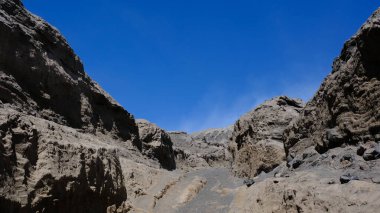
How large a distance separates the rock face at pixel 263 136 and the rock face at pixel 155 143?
13148mm

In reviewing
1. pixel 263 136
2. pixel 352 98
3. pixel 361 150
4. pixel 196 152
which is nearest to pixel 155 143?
pixel 263 136

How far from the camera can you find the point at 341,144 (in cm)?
1898

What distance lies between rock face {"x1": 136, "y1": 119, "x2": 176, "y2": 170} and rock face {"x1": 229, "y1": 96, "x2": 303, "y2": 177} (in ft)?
→ 43.1

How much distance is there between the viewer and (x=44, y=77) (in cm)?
2823

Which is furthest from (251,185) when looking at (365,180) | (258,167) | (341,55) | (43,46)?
(43,46)

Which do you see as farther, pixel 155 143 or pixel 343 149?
pixel 155 143

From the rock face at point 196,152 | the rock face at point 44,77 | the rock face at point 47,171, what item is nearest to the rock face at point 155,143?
the rock face at point 196,152

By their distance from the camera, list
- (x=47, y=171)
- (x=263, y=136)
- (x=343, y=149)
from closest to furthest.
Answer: (x=47, y=171) → (x=343, y=149) → (x=263, y=136)

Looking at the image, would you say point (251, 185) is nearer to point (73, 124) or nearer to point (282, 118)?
point (282, 118)

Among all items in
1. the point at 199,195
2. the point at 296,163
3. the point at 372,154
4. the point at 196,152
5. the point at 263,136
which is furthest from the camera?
the point at 196,152

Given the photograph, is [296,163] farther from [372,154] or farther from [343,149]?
[372,154]

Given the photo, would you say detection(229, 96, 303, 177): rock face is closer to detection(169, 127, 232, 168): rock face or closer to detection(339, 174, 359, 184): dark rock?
detection(339, 174, 359, 184): dark rock

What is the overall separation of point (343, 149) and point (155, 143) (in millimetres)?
34113

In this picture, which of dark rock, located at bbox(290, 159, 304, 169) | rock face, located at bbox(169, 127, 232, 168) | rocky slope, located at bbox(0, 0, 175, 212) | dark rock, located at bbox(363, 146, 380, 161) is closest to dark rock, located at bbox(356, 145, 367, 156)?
dark rock, located at bbox(363, 146, 380, 161)
